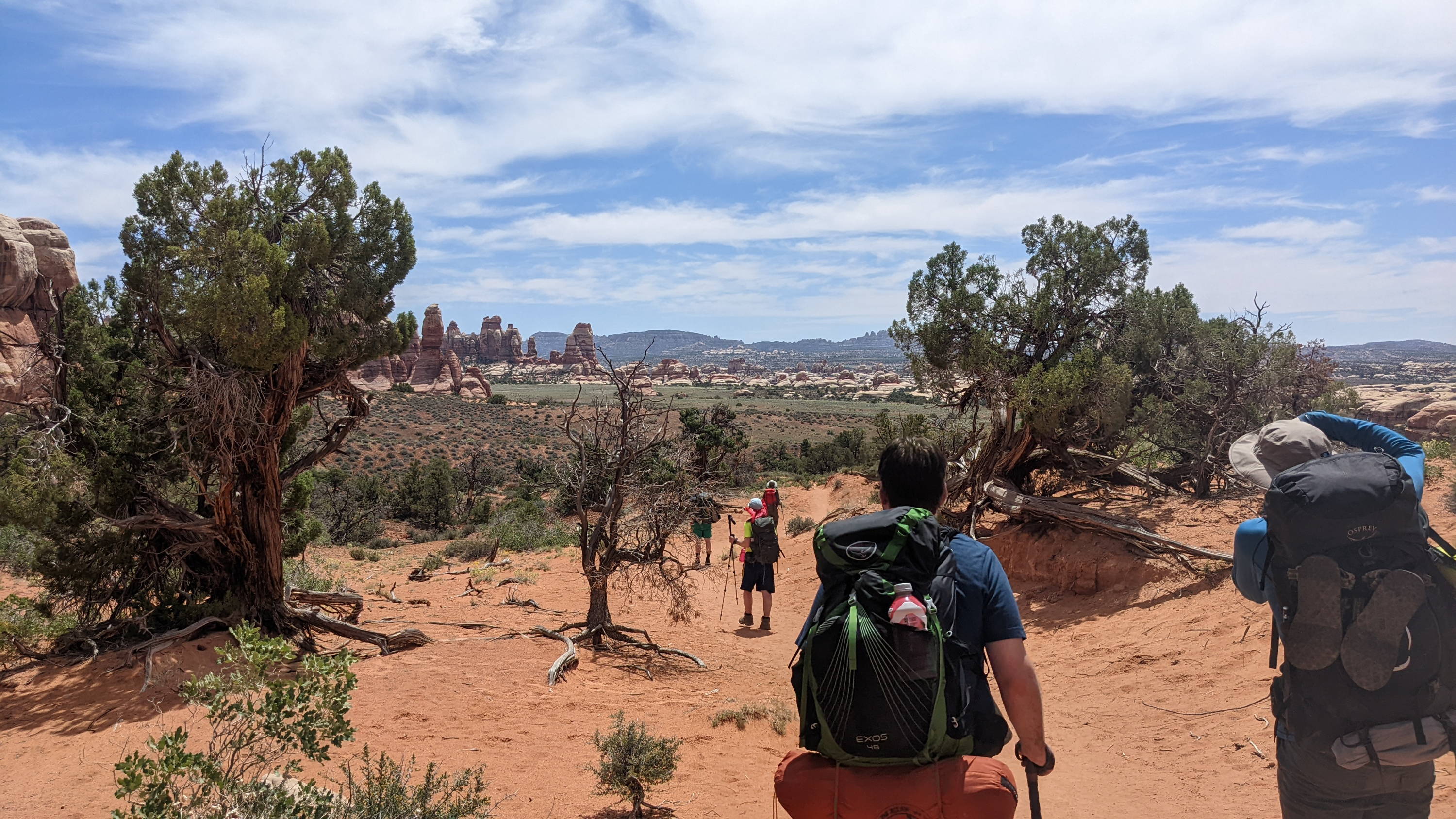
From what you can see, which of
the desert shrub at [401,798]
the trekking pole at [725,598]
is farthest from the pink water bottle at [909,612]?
the trekking pole at [725,598]

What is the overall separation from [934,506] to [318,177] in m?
7.67

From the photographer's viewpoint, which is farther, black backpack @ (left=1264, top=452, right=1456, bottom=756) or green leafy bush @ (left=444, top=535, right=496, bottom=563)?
green leafy bush @ (left=444, top=535, right=496, bottom=563)

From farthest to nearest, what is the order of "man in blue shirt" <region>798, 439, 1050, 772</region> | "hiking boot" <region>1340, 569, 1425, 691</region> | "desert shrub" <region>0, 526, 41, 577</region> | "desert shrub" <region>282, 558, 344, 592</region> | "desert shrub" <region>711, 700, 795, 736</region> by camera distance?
1. "desert shrub" <region>0, 526, 41, 577</region>
2. "desert shrub" <region>282, 558, 344, 592</region>
3. "desert shrub" <region>711, 700, 795, 736</region>
4. "hiking boot" <region>1340, 569, 1425, 691</region>
5. "man in blue shirt" <region>798, 439, 1050, 772</region>

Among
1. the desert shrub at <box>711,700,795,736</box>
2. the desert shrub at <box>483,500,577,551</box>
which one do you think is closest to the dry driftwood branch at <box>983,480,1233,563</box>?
the desert shrub at <box>711,700,795,736</box>

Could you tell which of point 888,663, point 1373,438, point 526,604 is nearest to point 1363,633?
point 1373,438

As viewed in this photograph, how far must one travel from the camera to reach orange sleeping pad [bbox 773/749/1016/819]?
7.16ft

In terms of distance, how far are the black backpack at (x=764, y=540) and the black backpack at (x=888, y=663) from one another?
8.10 meters

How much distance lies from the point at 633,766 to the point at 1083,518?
316 inches

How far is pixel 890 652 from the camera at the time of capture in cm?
218

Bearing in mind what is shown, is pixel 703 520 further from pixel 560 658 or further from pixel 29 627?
pixel 29 627

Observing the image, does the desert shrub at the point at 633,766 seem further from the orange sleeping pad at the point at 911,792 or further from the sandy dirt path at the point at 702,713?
the orange sleeping pad at the point at 911,792

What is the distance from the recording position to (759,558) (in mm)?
10703

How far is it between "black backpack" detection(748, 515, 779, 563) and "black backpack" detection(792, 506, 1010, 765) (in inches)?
319

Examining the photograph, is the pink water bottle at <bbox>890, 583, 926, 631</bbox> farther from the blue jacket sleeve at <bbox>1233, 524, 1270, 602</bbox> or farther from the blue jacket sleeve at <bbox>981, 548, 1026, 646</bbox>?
the blue jacket sleeve at <bbox>1233, 524, 1270, 602</bbox>
